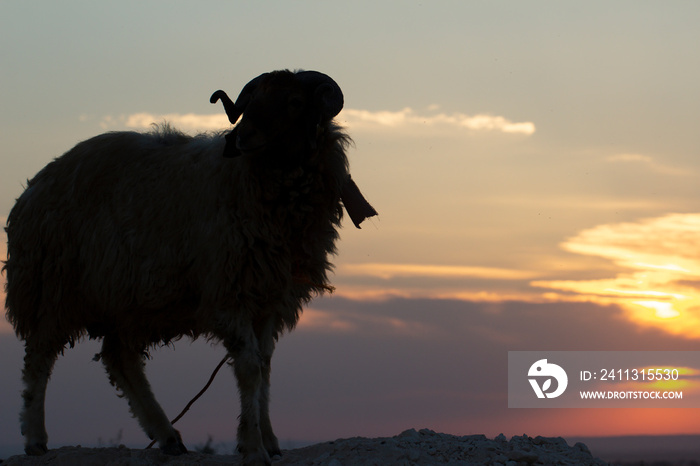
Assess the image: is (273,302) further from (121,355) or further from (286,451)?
(121,355)

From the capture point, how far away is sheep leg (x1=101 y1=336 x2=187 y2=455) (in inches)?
434

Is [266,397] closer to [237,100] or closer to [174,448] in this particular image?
[174,448]

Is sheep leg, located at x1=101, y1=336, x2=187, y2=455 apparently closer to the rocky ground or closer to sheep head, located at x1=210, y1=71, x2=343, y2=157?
the rocky ground

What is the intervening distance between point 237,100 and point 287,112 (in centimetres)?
82

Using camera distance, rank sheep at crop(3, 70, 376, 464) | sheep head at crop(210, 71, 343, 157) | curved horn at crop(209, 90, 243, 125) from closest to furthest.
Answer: sheep head at crop(210, 71, 343, 157) < sheep at crop(3, 70, 376, 464) < curved horn at crop(209, 90, 243, 125)

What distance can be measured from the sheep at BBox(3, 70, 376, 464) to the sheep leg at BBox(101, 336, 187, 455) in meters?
0.02

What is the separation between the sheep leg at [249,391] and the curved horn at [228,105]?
220 cm

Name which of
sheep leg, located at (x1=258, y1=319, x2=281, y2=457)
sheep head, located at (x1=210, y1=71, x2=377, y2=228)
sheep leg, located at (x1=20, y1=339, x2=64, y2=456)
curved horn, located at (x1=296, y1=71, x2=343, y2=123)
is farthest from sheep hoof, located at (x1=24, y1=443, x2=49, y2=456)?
curved horn, located at (x1=296, y1=71, x2=343, y2=123)

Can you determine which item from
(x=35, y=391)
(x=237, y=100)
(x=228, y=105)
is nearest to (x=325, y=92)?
(x=237, y=100)

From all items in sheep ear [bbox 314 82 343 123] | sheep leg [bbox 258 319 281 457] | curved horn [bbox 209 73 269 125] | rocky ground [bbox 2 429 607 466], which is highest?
curved horn [bbox 209 73 269 125]

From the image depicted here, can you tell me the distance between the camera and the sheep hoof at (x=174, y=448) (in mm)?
10898

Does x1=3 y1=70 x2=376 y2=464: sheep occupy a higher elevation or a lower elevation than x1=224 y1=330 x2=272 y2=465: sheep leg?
higher

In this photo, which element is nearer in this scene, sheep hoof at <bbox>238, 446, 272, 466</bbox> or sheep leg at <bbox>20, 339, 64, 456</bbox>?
sheep hoof at <bbox>238, 446, 272, 466</bbox>

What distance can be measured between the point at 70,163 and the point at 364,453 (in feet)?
17.0
